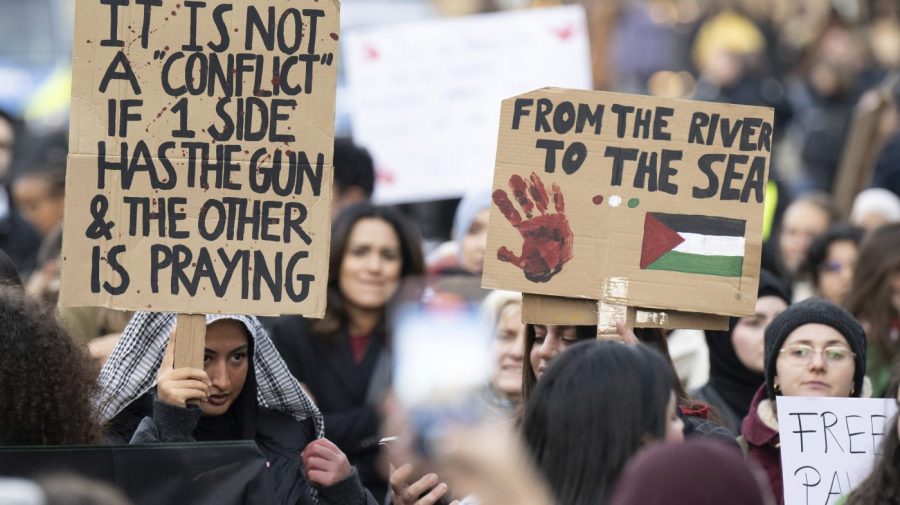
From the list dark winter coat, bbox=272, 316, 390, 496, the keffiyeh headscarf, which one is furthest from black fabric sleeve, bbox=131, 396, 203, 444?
dark winter coat, bbox=272, 316, 390, 496

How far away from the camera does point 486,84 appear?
908cm

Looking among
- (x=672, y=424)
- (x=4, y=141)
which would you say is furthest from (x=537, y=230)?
(x=4, y=141)

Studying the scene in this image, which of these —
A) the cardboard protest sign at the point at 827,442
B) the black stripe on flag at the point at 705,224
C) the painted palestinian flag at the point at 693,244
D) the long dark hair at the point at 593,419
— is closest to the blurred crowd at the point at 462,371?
the long dark hair at the point at 593,419

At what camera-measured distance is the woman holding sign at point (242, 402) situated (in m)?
4.75

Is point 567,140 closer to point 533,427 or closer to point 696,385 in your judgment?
point 533,427

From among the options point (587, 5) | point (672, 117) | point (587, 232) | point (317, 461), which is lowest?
point (317, 461)

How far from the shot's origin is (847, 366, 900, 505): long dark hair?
4.19 metres

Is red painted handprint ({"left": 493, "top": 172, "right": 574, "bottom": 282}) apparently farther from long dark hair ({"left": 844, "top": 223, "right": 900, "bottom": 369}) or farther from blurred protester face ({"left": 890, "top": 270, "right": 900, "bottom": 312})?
blurred protester face ({"left": 890, "top": 270, "right": 900, "bottom": 312})

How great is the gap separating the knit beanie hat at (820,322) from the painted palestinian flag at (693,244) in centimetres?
74

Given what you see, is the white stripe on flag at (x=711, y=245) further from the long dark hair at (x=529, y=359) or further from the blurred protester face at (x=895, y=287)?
the blurred protester face at (x=895, y=287)

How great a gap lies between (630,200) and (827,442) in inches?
36.5

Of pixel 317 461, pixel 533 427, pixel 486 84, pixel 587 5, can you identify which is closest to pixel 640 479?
pixel 533 427

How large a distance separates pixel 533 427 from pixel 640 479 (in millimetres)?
713

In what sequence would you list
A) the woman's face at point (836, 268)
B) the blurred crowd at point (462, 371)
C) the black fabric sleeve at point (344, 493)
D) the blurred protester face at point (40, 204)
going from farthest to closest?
the blurred protester face at point (40, 204) < the woman's face at point (836, 268) < the black fabric sleeve at point (344, 493) < the blurred crowd at point (462, 371)
